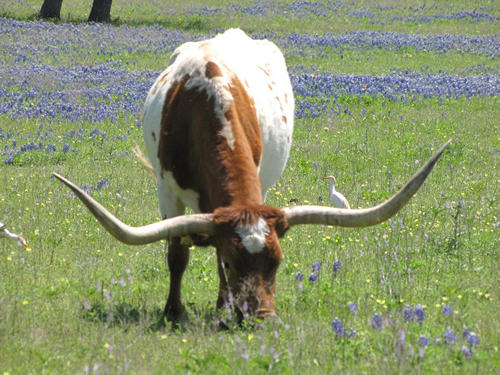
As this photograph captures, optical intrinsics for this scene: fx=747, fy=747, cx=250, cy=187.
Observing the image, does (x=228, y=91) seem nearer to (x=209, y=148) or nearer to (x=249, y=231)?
(x=209, y=148)

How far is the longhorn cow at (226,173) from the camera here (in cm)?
512

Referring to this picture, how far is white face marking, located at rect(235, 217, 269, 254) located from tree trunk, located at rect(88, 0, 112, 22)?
1110 inches

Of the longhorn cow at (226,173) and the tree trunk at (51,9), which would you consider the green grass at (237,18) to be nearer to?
the tree trunk at (51,9)

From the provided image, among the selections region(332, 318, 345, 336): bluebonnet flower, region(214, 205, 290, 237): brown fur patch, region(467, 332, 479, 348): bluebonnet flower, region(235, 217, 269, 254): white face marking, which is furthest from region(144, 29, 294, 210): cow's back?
region(467, 332, 479, 348): bluebonnet flower

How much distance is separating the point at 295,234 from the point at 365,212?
346cm

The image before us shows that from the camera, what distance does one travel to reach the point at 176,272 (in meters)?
6.51

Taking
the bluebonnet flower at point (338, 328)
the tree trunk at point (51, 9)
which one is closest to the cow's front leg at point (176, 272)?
the bluebonnet flower at point (338, 328)

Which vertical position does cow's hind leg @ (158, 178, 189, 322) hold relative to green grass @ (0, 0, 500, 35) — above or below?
below

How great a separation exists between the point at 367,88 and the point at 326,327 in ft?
43.0

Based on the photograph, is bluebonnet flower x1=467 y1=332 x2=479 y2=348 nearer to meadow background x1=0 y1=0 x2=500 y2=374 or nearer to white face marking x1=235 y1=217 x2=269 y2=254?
meadow background x1=0 y1=0 x2=500 y2=374

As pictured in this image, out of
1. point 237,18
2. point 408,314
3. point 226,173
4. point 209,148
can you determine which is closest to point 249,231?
point 226,173

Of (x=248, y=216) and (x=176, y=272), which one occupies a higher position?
(x=248, y=216)

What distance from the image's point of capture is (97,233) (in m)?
8.64

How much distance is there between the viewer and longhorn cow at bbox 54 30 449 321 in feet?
16.8
